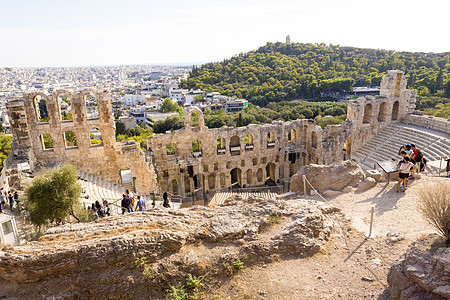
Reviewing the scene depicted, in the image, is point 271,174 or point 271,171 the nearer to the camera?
point 271,171

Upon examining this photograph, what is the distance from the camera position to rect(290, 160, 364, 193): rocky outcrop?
1405cm

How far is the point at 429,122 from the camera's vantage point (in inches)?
1038

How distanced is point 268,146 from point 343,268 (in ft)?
67.0

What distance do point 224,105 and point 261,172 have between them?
5278 centimetres

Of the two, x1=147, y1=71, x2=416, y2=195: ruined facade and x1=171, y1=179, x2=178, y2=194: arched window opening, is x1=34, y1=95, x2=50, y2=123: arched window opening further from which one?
x1=171, y1=179, x2=178, y2=194: arched window opening

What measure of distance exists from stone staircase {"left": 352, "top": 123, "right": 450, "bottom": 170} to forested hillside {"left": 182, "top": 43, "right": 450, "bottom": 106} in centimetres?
3263

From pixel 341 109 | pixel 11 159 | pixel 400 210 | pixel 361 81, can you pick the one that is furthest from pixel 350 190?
pixel 361 81

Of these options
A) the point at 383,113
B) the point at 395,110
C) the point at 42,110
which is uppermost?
the point at 395,110

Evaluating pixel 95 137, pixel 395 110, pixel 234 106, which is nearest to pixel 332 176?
pixel 395 110

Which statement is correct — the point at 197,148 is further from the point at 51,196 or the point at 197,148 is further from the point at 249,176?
the point at 51,196

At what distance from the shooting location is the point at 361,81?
84.2 metres

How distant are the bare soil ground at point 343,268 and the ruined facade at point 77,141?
1465 centimetres

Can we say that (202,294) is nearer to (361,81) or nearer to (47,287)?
(47,287)

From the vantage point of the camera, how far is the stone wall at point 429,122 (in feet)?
81.8
